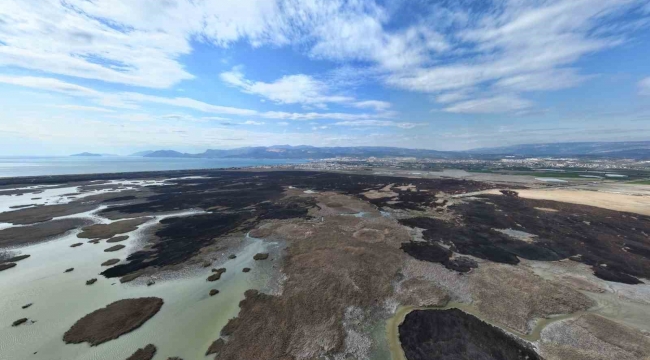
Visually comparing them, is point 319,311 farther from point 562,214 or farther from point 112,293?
point 562,214

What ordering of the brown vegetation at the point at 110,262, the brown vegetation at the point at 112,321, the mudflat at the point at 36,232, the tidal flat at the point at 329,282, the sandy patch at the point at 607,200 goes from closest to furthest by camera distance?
the tidal flat at the point at 329,282, the brown vegetation at the point at 112,321, the brown vegetation at the point at 110,262, the mudflat at the point at 36,232, the sandy patch at the point at 607,200

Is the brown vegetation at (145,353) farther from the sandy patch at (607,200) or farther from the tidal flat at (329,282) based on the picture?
the sandy patch at (607,200)

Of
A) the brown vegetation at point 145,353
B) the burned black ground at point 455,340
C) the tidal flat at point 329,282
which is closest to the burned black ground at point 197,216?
the tidal flat at point 329,282

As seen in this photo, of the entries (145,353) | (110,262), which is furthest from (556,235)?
(110,262)

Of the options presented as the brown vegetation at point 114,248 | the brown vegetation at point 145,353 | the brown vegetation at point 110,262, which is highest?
the brown vegetation at point 114,248

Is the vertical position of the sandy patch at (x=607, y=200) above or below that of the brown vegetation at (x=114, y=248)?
below

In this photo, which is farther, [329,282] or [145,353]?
[329,282]

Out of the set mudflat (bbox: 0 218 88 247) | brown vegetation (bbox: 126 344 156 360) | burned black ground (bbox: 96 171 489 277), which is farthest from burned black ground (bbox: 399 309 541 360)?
mudflat (bbox: 0 218 88 247)

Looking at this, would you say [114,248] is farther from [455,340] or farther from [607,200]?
[607,200]

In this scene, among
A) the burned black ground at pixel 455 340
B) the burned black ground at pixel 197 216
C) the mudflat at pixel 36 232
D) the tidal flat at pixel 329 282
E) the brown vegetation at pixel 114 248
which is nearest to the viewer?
the burned black ground at pixel 455 340

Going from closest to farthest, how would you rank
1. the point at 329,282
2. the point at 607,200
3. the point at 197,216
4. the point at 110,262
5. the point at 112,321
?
the point at 112,321 < the point at 329,282 < the point at 110,262 < the point at 197,216 < the point at 607,200
